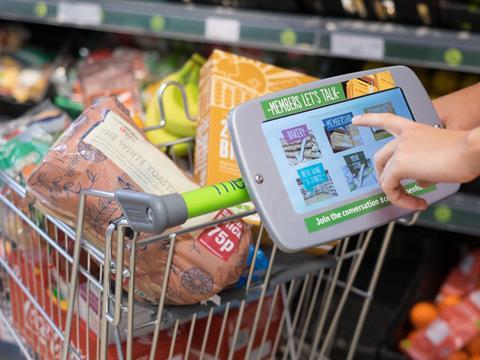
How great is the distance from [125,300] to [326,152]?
400 mm

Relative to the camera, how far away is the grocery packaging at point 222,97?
129cm

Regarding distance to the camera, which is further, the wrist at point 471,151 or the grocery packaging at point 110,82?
the grocery packaging at point 110,82

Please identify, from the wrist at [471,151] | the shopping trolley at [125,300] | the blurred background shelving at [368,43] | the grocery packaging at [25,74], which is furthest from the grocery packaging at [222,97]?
the grocery packaging at [25,74]

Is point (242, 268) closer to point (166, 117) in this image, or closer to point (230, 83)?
point (230, 83)

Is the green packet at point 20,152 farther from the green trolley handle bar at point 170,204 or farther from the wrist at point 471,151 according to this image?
the wrist at point 471,151

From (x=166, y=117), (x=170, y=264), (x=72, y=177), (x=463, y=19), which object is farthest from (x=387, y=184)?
(x=463, y=19)

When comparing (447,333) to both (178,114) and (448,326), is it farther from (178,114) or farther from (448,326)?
(178,114)

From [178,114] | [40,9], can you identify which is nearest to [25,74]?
[40,9]

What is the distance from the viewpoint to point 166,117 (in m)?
1.53

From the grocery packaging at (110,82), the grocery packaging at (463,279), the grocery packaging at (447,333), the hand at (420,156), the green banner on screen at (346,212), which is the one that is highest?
the hand at (420,156)

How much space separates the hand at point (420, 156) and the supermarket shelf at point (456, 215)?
1057mm

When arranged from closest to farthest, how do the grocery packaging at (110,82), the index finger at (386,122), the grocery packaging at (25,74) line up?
the index finger at (386,122)
the grocery packaging at (110,82)
the grocery packaging at (25,74)

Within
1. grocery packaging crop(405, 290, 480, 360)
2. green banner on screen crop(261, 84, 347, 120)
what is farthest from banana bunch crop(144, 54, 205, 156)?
grocery packaging crop(405, 290, 480, 360)

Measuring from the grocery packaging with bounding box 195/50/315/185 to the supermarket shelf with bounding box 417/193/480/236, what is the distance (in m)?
0.76
